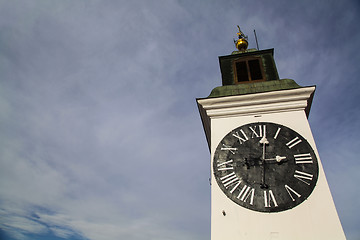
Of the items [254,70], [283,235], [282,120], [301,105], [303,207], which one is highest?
[254,70]

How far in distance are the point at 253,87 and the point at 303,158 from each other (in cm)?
249

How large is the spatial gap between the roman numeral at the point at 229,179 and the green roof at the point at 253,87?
2.38 metres

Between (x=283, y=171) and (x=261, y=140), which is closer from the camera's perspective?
(x=283, y=171)

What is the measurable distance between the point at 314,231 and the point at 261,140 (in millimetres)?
2031

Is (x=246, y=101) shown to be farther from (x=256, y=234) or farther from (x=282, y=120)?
(x=256, y=234)

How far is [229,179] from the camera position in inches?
206

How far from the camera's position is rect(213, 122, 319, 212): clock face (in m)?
4.76

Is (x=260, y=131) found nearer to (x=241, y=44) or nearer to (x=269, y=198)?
(x=269, y=198)

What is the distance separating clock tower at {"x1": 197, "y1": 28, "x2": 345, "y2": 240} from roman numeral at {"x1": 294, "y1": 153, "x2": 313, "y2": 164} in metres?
0.02

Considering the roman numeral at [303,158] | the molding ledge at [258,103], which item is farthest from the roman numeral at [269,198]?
the molding ledge at [258,103]

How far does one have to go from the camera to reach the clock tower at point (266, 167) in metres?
4.43

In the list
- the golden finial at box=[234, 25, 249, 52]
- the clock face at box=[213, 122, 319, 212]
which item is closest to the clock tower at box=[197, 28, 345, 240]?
the clock face at box=[213, 122, 319, 212]

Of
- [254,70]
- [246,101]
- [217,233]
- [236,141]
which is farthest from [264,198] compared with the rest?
[254,70]

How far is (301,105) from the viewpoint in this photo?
615cm
